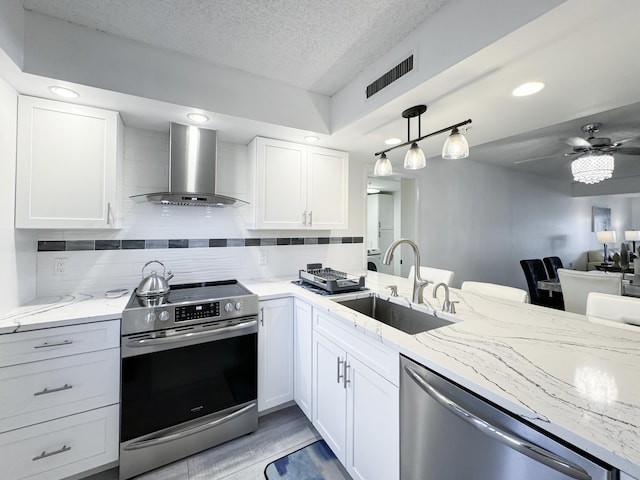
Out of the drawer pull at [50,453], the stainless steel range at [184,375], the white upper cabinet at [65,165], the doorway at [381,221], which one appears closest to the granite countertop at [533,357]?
the stainless steel range at [184,375]

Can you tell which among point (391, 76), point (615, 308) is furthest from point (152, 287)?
point (615, 308)

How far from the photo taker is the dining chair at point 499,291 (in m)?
1.75

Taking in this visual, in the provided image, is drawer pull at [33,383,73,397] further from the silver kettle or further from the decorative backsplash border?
the decorative backsplash border

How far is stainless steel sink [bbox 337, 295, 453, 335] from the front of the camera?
5.06 ft

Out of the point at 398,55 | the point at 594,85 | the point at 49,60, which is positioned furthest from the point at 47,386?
the point at 594,85

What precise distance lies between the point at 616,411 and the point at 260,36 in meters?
2.13

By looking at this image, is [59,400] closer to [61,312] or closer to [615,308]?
[61,312]

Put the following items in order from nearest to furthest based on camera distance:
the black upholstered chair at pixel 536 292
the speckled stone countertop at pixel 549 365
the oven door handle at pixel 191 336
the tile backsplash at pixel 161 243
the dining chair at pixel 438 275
Result: the speckled stone countertop at pixel 549 365
the oven door handle at pixel 191 336
the tile backsplash at pixel 161 243
the dining chair at pixel 438 275
the black upholstered chair at pixel 536 292

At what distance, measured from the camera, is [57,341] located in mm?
1402

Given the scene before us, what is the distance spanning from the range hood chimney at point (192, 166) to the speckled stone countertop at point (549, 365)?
51.8 inches

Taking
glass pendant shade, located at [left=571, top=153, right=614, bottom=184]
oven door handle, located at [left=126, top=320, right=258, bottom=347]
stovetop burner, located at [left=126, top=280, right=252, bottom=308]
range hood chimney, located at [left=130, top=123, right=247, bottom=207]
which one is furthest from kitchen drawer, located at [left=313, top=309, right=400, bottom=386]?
glass pendant shade, located at [left=571, top=153, right=614, bottom=184]

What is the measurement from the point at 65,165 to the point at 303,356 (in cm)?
196

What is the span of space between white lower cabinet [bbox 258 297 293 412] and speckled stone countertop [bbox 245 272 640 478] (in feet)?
2.07

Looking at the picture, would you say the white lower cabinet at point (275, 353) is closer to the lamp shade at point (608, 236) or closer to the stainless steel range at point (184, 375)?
the stainless steel range at point (184, 375)
